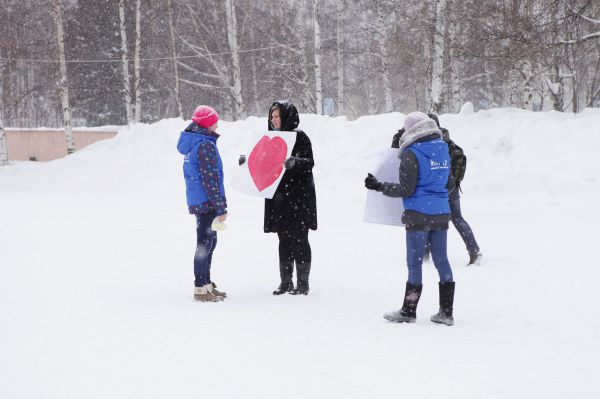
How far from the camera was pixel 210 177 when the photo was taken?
5.38 m

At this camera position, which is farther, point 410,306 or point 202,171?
point 202,171

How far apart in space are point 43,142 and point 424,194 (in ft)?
94.9

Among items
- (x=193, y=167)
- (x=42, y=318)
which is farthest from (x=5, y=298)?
(x=193, y=167)

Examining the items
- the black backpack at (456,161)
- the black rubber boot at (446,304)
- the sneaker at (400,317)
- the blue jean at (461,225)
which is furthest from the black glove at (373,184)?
the blue jean at (461,225)

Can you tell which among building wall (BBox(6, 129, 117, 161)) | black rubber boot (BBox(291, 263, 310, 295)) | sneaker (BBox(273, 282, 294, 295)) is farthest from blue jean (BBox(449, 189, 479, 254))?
building wall (BBox(6, 129, 117, 161))

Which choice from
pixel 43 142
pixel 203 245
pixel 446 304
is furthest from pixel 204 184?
pixel 43 142

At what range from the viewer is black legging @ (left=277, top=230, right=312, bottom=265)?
5777 mm

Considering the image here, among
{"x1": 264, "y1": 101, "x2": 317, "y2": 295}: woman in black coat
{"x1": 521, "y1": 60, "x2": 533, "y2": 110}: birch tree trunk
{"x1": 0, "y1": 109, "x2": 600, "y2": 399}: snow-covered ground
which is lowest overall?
{"x1": 0, "y1": 109, "x2": 600, "y2": 399}: snow-covered ground

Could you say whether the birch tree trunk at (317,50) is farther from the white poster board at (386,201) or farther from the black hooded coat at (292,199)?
the white poster board at (386,201)

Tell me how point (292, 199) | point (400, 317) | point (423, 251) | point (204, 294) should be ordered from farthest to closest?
point (292, 199)
point (204, 294)
point (400, 317)
point (423, 251)

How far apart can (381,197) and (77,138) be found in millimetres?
26605

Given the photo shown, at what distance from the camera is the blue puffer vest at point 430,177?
4582 millimetres

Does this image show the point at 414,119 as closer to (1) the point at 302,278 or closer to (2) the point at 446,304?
(2) the point at 446,304

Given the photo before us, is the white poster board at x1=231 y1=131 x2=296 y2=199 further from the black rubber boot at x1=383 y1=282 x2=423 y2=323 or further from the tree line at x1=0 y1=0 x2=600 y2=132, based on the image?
the tree line at x1=0 y1=0 x2=600 y2=132
